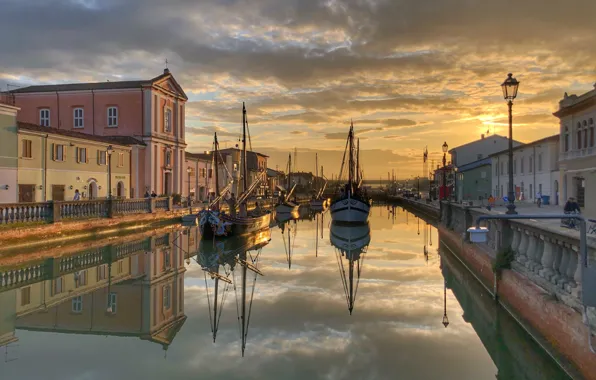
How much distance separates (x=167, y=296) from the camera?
56.7 ft

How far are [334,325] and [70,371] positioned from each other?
6.72m

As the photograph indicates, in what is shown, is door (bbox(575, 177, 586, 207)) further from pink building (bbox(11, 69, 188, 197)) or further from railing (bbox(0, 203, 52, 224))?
pink building (bbox(11, 69, 188, 197))

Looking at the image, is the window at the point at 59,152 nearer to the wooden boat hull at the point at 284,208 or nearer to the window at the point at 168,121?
the window at the point at 168,121

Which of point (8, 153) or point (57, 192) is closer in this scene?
point (8, 153)

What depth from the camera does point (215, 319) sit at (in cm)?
1451

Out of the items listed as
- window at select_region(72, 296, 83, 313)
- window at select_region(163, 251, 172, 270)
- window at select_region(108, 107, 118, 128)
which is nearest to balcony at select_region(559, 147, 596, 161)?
window at select_region(163, 251, 172, 270)

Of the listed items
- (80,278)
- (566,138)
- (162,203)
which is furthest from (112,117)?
(566,138)

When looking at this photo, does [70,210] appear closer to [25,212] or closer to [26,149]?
[25,212]

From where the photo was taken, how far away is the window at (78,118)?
174 ft

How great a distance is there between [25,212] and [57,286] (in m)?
9.11

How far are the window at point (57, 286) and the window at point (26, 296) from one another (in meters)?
0.76

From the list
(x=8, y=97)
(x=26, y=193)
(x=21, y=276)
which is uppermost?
(x=8, y=97)

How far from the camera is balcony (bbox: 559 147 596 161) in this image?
103 ft

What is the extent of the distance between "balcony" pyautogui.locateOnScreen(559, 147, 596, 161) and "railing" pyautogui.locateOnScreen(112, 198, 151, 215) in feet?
103
